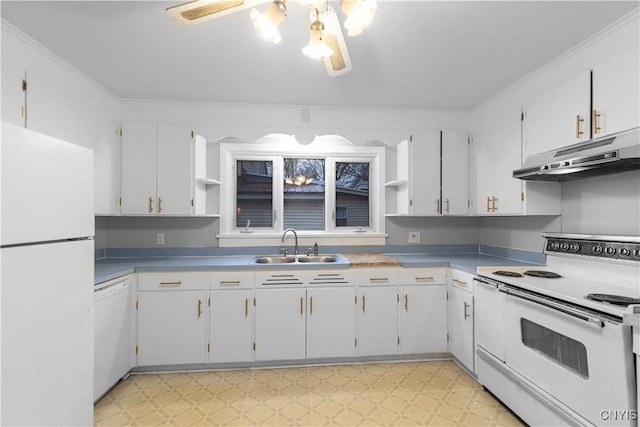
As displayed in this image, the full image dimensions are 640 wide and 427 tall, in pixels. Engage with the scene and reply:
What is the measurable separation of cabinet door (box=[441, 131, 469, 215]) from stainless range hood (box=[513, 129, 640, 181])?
718 millimetres

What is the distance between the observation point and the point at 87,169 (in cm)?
148

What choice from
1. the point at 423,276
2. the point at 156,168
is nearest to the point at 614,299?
the point at 423,276

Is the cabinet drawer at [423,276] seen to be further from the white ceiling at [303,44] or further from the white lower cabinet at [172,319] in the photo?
the white lower cabinet at [172,319]

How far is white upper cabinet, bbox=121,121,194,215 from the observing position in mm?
2723

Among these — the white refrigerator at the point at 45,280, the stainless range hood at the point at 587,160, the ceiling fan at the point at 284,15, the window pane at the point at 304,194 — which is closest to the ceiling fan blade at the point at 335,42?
the ceiling fan at the point at 284,15

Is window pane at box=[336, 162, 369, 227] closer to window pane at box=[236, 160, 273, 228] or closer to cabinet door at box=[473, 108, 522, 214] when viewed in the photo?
window pane at box=[236, 160, 273, 228]

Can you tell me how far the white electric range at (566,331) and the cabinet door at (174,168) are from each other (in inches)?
100

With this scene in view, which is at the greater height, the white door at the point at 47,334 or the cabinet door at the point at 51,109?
the cabinet door at the point at 51,109

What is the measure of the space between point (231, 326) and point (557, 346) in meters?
2.20

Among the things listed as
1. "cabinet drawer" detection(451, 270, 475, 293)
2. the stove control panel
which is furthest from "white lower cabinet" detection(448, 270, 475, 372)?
Result: the stove control panel

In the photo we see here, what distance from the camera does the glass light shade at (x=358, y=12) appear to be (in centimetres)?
111

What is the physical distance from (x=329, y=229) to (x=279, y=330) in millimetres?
1181

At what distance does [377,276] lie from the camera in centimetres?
268

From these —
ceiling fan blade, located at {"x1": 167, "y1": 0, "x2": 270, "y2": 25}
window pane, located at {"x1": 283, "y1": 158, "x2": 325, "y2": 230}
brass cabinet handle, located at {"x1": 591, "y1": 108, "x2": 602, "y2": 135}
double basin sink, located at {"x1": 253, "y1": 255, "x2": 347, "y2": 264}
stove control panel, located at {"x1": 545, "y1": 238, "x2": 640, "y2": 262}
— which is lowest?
double basin sink, located at {"x1": 253, "y1": 255, "x2": 347, "y2": 264}
